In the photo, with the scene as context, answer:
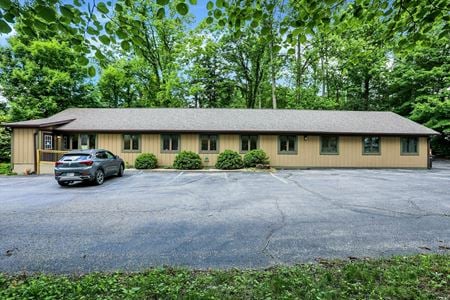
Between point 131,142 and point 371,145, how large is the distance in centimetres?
1735

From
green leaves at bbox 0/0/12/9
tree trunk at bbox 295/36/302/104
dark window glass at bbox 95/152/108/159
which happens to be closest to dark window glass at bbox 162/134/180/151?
dark window glass at bbox 95/152/108/159

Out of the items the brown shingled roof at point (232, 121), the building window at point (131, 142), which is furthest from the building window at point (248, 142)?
the building window at point (131, 142)

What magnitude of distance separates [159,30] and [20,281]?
32.1 meters

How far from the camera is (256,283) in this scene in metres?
3.22

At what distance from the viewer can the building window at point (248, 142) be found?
18.6 metres

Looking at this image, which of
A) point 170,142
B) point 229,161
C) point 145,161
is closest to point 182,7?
point 229,161

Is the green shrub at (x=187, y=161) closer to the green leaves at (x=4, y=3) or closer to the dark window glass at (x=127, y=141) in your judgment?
the dark window glass at (x=127, y=141)

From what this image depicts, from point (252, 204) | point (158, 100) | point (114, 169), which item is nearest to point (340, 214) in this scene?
point (252, 204)

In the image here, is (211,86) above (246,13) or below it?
above

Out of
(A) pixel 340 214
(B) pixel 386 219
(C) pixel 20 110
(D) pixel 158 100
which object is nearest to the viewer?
(B) pixel 386 219

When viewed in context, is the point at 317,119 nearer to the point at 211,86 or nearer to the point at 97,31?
the point at 211,86

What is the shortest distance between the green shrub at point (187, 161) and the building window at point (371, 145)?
39.5 feet

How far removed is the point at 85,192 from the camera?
9789 millimetres

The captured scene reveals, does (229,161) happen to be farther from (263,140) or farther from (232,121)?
(232,121)
